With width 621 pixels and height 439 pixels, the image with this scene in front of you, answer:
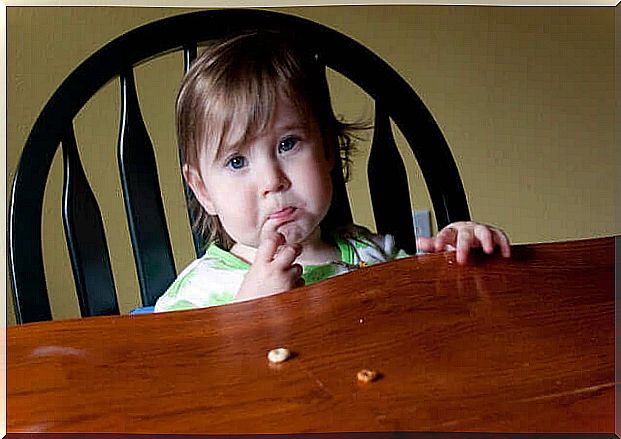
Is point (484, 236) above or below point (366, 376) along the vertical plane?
above

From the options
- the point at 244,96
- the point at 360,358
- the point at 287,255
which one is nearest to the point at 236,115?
the point at 244,96

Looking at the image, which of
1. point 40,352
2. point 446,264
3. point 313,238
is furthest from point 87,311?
point 446,264

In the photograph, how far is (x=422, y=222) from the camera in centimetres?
76

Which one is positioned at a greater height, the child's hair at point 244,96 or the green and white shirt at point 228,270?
the child's hair at point 244,96

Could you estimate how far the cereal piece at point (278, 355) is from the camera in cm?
63

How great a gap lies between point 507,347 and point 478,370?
4 centimetres

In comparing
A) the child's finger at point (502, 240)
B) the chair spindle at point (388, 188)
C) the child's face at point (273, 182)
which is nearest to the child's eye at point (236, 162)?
the child's face at point (273, 182)

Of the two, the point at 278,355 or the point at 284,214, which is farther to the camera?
the point at 284,214

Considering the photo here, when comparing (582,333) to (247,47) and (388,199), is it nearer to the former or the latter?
(388,199)

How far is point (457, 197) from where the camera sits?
0.75 m

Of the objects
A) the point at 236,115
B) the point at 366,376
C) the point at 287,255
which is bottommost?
the point at 366,376

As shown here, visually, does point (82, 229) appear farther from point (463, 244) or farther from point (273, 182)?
point (463, 244)

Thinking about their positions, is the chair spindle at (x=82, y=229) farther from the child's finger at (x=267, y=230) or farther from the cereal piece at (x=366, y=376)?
the cereal piece at (x=366, y=376)

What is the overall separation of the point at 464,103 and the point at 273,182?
0.61ft
